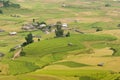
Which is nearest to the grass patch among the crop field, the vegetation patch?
the crop field

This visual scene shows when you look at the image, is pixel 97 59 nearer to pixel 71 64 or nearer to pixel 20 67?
pixel 71 64

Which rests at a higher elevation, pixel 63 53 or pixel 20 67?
pixel 63 53

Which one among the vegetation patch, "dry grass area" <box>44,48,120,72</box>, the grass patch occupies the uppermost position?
"dry grass area" <box>44,48,120,72</box>

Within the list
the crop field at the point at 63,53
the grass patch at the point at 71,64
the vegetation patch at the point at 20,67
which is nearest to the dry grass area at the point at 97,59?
the crop field at the point at 63,53

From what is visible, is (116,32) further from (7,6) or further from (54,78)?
(7,6)

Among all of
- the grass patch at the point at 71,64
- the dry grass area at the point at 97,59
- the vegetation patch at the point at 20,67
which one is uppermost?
the dry grass area at the point at 97,59

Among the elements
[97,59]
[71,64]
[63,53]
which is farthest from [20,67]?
[97,59]

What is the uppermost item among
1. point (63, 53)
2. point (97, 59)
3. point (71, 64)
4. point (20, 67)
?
point (97, 59)

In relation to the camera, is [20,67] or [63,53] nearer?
[20,67]

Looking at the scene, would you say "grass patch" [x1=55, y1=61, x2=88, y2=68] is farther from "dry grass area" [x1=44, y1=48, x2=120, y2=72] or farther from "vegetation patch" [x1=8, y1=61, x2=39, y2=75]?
"vegetation patch" [x1=8, y1=61, x2=39, y2=75]

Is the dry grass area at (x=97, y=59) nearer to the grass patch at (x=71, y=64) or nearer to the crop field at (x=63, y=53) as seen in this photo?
the crop field at (x=63, y=53)

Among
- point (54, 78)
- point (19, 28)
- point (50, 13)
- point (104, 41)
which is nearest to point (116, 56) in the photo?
point (104, 41)
